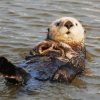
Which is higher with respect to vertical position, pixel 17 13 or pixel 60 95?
pixel 17 13

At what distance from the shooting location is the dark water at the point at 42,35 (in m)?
6.20

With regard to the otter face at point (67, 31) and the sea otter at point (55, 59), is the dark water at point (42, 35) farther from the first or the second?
the otter face at point (67, 31)

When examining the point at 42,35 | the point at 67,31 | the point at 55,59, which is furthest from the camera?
the point at 42,35

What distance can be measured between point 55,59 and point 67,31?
2.95 feet

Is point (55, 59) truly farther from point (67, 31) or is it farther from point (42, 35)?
point (42, 35)

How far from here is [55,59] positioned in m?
6.92

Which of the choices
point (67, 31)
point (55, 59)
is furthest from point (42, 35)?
point (55, 59)

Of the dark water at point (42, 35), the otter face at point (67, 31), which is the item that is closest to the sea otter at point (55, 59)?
the otter face at point (67, 31)

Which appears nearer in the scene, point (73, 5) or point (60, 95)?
point (60, 95)

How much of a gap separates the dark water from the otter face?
0.49 meters

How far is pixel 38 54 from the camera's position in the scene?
7195 millimetres

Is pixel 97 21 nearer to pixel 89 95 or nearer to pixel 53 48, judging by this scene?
pixel 53 48

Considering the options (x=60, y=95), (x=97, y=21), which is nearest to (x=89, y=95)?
(x=60, y=95)

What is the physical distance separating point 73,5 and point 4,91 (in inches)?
210
